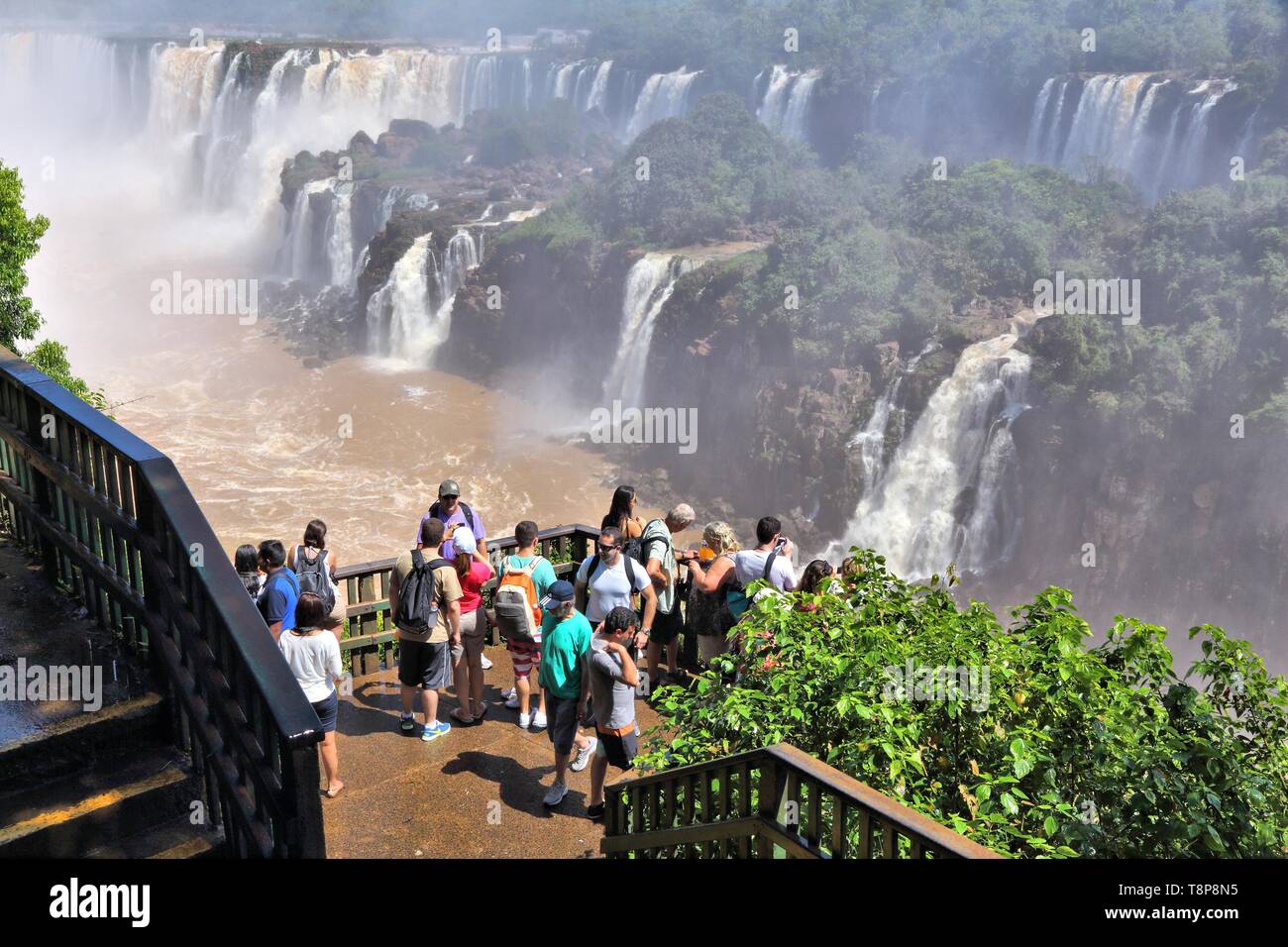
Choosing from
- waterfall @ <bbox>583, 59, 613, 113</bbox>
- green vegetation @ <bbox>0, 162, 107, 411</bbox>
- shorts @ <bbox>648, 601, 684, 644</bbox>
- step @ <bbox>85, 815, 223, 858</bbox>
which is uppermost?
waterfall @ <bbox>583, 59, 613, 113</bbox>

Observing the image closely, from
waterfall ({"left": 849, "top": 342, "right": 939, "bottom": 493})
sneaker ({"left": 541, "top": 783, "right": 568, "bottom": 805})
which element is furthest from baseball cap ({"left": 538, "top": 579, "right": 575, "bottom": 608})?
waterfall ({"left": 849, "top": 342, "right": 939, "bottom": 493})

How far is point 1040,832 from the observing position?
4.32m

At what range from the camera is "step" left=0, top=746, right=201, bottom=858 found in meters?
3.60

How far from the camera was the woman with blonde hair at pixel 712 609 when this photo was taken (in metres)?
7.52

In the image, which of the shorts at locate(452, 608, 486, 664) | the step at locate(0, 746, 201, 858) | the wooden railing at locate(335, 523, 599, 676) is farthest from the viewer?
the wooden railing at locate(335, 523, 599, 676)

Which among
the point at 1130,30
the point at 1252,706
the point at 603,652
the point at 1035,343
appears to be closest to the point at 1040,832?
the point at 1252,706

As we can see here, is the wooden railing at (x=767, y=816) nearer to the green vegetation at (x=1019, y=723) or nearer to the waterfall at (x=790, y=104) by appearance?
the green vegetation at (x=1019, y=723)

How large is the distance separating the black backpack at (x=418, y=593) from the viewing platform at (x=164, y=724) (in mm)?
2223

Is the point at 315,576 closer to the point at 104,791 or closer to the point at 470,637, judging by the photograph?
the point at 470,637

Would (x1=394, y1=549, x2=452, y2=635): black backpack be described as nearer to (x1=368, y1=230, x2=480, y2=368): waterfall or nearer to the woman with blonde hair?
the woman with blonde hair

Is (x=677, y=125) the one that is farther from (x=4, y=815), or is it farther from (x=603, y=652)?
(x=4, y=815)

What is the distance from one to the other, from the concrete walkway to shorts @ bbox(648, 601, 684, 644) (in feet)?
1.50

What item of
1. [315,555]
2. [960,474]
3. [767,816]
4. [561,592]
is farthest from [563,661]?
[960,474]

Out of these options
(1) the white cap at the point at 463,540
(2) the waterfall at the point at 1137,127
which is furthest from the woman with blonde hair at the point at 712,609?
(2) the waterfall at the point at 1137,127
